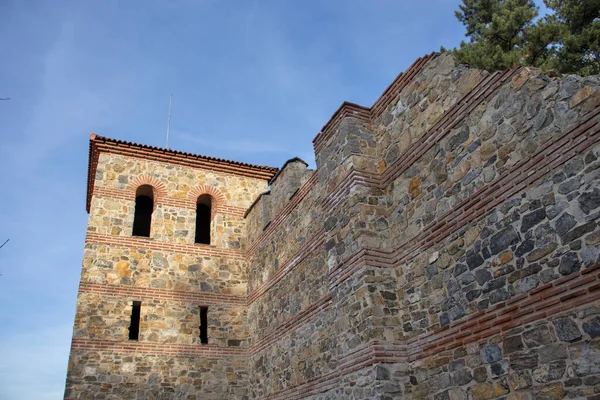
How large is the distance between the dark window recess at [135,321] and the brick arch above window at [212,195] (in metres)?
3.08

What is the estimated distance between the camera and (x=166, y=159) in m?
13.7

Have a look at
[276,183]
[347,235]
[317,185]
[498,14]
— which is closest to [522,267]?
[347,235]

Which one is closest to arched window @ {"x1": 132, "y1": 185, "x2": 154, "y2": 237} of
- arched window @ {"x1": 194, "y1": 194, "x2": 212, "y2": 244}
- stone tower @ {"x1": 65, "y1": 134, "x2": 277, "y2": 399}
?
stone tower @ {"x1": 65, "y1": 134, "x2": 277, "y2": 399}

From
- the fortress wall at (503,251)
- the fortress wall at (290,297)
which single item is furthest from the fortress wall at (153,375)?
the fortress wall at (503,251)

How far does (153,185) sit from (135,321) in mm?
3443

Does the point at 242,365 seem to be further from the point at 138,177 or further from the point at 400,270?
the point at 400,270

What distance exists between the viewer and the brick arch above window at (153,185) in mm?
13000

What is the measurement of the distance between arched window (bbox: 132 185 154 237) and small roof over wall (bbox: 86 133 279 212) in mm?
891

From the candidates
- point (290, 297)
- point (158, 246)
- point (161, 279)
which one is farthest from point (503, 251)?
point (158, 246)

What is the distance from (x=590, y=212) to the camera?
4.55 metres

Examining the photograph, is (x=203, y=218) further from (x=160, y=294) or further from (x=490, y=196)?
(x=490, y=196)

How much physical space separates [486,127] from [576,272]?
203cm

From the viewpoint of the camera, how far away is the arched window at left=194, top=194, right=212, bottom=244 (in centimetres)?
1395

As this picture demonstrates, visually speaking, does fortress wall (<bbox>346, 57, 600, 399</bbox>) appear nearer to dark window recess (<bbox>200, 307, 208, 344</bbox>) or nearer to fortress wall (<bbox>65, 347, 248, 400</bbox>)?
fortress wall (<bbox>65, 347, 248, 400</bbox>)
